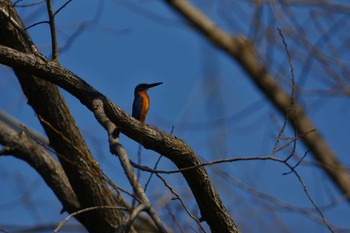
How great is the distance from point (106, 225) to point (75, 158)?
63 centimetres

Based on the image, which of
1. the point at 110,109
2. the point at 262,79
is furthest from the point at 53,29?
the point at 262,79

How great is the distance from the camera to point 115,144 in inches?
134

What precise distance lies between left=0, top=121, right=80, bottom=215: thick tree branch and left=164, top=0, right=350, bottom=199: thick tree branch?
4378 millimetres

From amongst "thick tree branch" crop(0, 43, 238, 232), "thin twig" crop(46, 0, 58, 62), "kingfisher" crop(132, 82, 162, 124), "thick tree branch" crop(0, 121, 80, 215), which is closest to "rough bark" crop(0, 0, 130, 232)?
"thick tree branch" crop(0, 121, 80, 215)

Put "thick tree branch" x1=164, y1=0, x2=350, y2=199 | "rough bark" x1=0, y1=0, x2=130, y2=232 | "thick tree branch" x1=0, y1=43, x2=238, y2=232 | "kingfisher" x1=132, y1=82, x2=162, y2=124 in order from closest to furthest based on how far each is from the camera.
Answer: "thick tree branch" x1=0, y1=43, x2=238, y2=232
"rough bark" x1=0, y1=0, x2=130, y2=232
"kingfisher" x1=132, y1=82, x2=162, y2=124
"thick tree branch" x1=164, y1=0, x2=350, y2=199

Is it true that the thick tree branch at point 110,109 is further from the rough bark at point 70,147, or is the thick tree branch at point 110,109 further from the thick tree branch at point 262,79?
the thick tree branch at point 262,79

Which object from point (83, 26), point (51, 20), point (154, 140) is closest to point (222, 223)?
point (154, 140)

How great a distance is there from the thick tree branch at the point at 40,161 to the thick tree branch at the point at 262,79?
4.38m

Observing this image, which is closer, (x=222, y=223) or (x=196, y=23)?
(x=222, y=223)

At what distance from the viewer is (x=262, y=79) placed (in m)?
10.6

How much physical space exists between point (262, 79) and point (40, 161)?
18.6ft

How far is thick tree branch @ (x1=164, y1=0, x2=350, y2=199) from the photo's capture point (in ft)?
32.3

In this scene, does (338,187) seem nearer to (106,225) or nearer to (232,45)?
(232,45)

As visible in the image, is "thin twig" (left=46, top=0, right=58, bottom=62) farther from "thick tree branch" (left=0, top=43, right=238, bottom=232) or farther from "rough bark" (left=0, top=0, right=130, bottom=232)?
"rough bark" (left=0, top=0, right=130, bottom=232)
